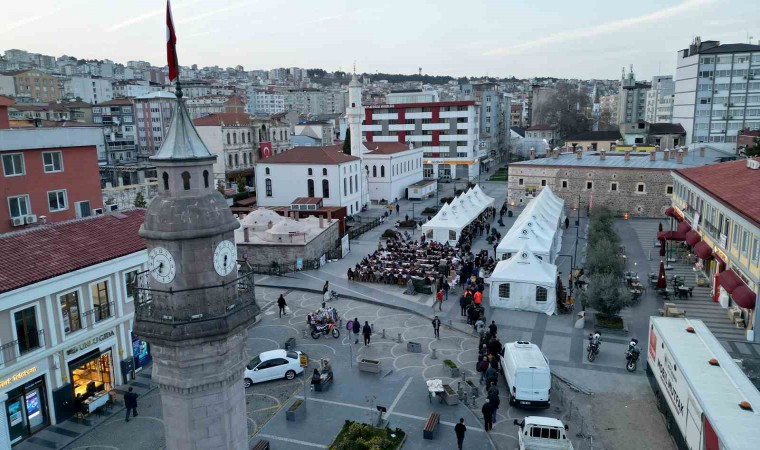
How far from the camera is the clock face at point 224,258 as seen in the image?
823 centimetres

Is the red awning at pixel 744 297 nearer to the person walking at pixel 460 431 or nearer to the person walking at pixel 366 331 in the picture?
the person walking at pixel 460 431

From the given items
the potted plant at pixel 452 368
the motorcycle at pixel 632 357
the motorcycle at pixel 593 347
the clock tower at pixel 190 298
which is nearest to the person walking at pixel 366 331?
the potted plant at pixel 452 368

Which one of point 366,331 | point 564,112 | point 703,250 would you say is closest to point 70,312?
point 366,331

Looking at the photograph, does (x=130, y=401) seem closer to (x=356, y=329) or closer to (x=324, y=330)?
(x=324, y=330)

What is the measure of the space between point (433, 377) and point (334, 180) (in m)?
31.7

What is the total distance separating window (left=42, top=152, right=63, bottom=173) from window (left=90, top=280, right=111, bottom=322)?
36.1 feet

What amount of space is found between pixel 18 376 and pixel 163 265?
32.8 feet

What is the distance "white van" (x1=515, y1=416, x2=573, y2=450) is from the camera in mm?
13562

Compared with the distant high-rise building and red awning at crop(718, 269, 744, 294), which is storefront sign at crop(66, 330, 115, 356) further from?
the distant high-rise building

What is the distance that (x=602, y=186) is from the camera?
1882 inches

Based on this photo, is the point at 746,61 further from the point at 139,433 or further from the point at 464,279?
the point at 139,433

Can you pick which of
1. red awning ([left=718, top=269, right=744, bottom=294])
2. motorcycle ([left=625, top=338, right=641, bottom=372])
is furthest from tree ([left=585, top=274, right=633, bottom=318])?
red awning ([left=718, top=269, right=744, bottom=294])

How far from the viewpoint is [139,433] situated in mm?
15570

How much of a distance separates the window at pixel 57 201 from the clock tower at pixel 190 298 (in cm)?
2075
